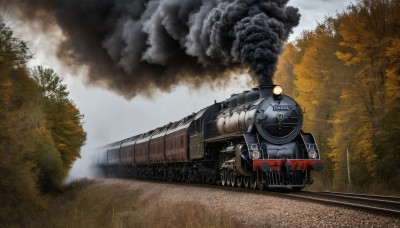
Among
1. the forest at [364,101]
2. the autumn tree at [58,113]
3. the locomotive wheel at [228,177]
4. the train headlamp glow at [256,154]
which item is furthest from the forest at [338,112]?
the autumn tree at [58,113]

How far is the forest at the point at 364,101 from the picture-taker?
21469 millimetres

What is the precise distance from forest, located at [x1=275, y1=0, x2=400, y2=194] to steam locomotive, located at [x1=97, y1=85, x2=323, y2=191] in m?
2.93

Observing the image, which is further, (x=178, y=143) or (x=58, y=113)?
(x=58, y=113)

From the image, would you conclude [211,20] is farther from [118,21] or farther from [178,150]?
[178,150]

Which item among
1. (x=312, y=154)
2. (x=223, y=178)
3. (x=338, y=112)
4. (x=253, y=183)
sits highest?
(x=338, y=112)

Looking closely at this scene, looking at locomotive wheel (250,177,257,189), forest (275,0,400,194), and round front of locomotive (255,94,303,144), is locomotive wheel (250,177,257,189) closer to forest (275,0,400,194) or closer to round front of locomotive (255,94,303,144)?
round front of locomotive (255,94,303,144)

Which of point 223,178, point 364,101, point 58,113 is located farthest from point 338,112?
point 58,113

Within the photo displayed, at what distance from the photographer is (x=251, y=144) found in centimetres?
1759

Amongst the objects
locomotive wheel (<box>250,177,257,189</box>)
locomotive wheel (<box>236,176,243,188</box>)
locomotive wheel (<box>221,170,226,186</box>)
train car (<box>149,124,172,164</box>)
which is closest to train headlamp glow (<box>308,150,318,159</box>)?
locomotive wheel (<box>250,177,257,189</box>)

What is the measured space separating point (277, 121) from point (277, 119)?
71mm

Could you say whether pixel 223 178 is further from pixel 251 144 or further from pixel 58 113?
pixel 58 113

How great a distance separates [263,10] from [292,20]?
4.80 feet

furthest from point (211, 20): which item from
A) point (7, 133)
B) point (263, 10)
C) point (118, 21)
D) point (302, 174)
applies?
point (7, 133)

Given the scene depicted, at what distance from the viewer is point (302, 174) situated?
58.3ft
